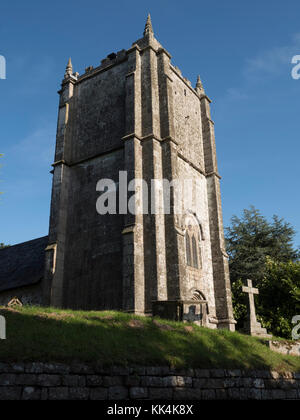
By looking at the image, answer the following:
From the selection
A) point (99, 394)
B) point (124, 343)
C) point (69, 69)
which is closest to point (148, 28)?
point (69, 69)

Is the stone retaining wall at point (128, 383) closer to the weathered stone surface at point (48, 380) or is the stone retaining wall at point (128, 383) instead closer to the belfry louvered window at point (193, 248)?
the weathered stone surface at point (48, 380)

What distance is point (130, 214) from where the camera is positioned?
18312mm

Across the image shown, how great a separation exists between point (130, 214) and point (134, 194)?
1008 millimetres

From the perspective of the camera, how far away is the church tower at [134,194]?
17.8 metres

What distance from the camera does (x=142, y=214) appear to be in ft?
60.8

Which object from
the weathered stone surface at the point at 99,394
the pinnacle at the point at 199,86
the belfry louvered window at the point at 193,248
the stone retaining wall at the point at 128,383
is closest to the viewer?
the stone retaining wall at the point at 128,383

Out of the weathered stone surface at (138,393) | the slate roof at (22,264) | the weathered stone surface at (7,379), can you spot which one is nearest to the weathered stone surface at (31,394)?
the weathered stone surface at (7,379)

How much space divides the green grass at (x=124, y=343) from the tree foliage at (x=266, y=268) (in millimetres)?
12237

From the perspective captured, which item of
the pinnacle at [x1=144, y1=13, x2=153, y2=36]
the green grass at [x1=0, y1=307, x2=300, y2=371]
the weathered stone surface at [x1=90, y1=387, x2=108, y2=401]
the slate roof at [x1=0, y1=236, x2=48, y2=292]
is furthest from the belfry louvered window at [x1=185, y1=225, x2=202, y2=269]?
the weathered stone surface at [x1=90, y1=387, x2=108, y2=401]

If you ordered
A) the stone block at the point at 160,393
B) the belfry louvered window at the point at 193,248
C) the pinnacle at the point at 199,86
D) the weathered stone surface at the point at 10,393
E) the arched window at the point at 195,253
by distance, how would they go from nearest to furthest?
the weathered stone surface at the point at 10,393 → the stone block at the point at 160,393 → the belfry louvered window at the point at 193,248 → the arched window at the point at 195,253 → the pinnacle at the point at 199,86

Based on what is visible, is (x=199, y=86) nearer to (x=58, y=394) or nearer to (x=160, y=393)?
(x=160, y=393)

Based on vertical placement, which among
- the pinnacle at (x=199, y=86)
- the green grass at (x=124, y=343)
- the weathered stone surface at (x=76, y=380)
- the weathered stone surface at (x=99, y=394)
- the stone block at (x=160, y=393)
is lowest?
the stone block at (x=160, y=393)

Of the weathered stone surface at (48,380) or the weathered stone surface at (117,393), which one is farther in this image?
the weathered stone surface at (117,393)

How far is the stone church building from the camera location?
17.8m
